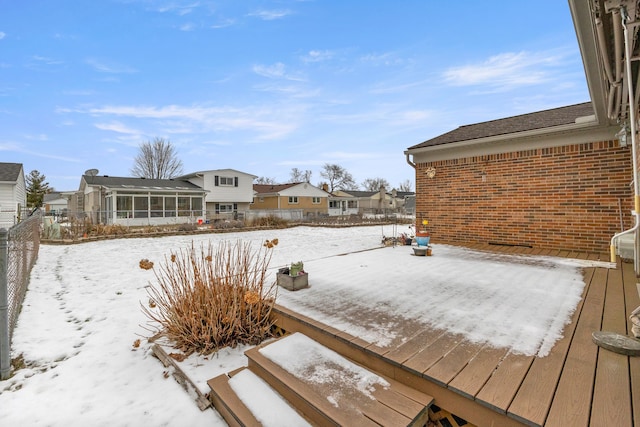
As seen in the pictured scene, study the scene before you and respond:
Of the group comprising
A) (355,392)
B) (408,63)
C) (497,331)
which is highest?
(408,63)

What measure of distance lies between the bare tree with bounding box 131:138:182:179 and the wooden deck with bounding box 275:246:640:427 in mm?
37326

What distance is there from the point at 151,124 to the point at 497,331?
1292 inches

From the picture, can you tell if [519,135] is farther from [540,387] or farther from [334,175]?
[334,175]

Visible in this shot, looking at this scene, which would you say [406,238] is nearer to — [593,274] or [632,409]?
[593,274]

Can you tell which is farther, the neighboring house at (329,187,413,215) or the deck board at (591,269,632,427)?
the neighboring house at (329,187,413,215)

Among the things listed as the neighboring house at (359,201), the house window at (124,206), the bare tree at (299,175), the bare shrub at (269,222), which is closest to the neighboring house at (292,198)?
the neighboring house at (359,201)

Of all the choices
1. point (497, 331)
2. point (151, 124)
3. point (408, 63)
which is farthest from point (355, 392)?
point (151, 124)

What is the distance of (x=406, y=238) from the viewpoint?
7.35 m

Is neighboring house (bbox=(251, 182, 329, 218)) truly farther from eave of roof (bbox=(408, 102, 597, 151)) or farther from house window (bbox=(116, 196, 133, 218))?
eave of roof (bbox=(408, 102, 597, 151))

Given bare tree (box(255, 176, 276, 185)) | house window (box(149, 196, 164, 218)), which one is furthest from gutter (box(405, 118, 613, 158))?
bare tree (box(255, 176, 276, 185))

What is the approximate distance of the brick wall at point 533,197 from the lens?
5398 mm

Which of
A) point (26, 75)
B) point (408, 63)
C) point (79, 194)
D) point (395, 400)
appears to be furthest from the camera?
point (79, 194)

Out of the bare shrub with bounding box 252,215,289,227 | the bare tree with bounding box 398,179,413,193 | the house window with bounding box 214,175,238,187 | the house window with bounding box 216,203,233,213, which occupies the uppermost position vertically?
the bare tree with bounding box 398,179,413,193

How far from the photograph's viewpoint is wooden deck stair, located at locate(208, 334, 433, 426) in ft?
5.19
